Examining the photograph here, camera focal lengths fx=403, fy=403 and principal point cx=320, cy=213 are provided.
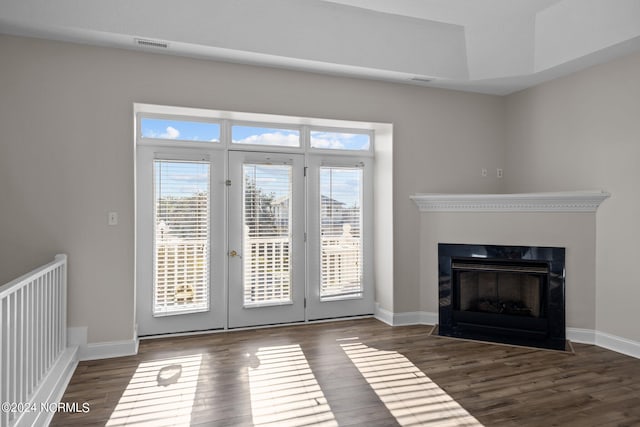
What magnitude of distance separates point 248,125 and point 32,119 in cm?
195

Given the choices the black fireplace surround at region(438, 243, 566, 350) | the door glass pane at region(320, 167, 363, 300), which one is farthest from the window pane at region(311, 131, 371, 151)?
the black fireplace surround at region(438, 243, 566, 350)

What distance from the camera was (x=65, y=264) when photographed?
3453 mm

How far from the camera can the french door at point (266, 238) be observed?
4.41m

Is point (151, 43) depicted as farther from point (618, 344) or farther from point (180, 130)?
point (618, 344)

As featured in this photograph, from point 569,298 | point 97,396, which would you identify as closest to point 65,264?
point 97,396

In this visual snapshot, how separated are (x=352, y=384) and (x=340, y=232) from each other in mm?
2076

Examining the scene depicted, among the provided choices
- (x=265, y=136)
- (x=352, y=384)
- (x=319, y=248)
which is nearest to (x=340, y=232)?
(x=319, y=248)

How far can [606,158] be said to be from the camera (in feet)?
12.8

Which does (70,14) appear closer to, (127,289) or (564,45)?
(127,289)

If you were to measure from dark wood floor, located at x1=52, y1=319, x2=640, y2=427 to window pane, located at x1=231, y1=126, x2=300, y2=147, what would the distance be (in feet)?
6.91

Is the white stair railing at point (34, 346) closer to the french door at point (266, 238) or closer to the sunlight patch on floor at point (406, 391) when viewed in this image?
the french door at point (266, 238)

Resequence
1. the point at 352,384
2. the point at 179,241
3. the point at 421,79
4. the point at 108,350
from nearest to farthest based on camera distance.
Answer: the point at 352,384 → the point at 108,350 → the point at 179,241 → the point at 421,79

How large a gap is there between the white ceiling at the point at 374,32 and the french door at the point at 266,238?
1.14 metres

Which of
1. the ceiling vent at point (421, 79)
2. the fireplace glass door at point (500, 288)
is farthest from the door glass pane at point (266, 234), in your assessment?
the fireplace glass door at point (500, 288)
